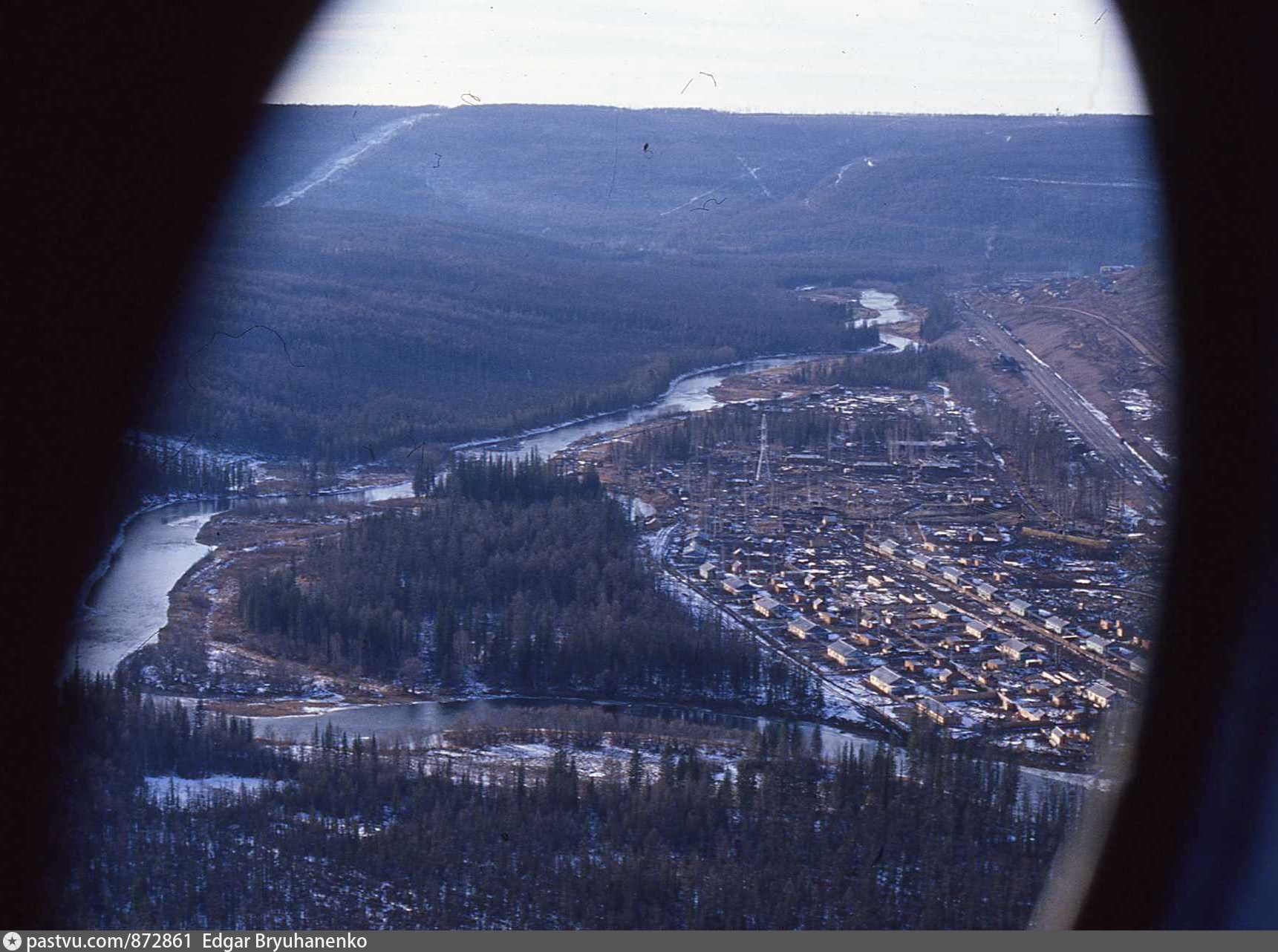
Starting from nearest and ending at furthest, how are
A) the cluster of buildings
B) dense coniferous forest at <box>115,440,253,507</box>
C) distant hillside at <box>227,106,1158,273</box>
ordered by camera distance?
the cluster of buildings → dense coniferous forest at <box>115,440,253,507</box> → distant hillside at <box>227,106,1158,273</box>

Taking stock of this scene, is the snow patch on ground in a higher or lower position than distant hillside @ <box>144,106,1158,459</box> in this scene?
lower

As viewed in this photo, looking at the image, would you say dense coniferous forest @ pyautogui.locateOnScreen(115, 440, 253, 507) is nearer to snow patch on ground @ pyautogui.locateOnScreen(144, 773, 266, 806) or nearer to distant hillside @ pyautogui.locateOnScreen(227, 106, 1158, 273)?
snow patch on ground @ pyautogui.locateOnScreen(144, 773, 266, 806)

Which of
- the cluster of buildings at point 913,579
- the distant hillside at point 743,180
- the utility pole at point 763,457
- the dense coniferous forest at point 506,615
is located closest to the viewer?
the cluster of buildings at point 913,579

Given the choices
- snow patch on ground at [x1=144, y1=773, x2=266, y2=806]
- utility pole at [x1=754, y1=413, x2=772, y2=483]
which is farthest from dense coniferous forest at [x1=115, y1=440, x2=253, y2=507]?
snow patch on ground at [x1=144, y1=773, x2=266, y2=806]

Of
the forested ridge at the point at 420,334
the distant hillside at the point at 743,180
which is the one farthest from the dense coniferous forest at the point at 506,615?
the distant hillside at the point at 743,180

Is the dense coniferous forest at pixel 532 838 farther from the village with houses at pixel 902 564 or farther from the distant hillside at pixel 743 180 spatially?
the distant hillside at pixel 743 180

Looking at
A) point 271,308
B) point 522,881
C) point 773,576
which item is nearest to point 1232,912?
point 522,881

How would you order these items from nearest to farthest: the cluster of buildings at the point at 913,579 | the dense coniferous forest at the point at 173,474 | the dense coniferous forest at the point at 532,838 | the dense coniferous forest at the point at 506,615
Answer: the dense coniferous forest at the point at 532,838 → the cluster of buildings at the point at 913,579 → the dense coniferous forest at the point at 506,615 → the dense coniferous forest at the point at 173,474
